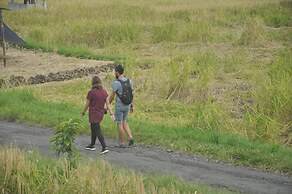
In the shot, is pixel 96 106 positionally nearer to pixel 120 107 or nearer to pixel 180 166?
pixel 120 107

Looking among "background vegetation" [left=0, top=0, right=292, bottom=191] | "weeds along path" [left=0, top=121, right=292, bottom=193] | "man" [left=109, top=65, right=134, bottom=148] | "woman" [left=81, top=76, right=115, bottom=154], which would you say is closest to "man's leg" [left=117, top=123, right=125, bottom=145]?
"man" [left=109, top=65, right=134, bottom=148]

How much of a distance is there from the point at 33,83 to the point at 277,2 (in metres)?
24.0

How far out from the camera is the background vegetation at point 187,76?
1200cm

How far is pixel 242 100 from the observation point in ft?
50.4

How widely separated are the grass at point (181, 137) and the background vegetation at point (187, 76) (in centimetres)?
2

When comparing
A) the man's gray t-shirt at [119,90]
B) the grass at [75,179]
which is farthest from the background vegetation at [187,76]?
the grass at [75,179]

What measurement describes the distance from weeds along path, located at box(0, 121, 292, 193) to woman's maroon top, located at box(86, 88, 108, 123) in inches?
26.1

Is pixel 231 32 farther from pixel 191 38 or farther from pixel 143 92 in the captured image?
pixel 143 92

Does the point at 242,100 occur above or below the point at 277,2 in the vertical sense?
below

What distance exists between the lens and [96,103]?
1112cm

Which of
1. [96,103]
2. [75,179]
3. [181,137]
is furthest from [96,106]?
[75,179]

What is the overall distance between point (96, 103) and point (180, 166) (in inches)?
77.7

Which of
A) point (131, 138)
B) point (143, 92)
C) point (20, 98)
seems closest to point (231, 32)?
point (143, 92)

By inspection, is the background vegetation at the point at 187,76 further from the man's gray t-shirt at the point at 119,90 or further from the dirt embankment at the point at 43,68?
the man's gray t-shirt at the point at 119,90
